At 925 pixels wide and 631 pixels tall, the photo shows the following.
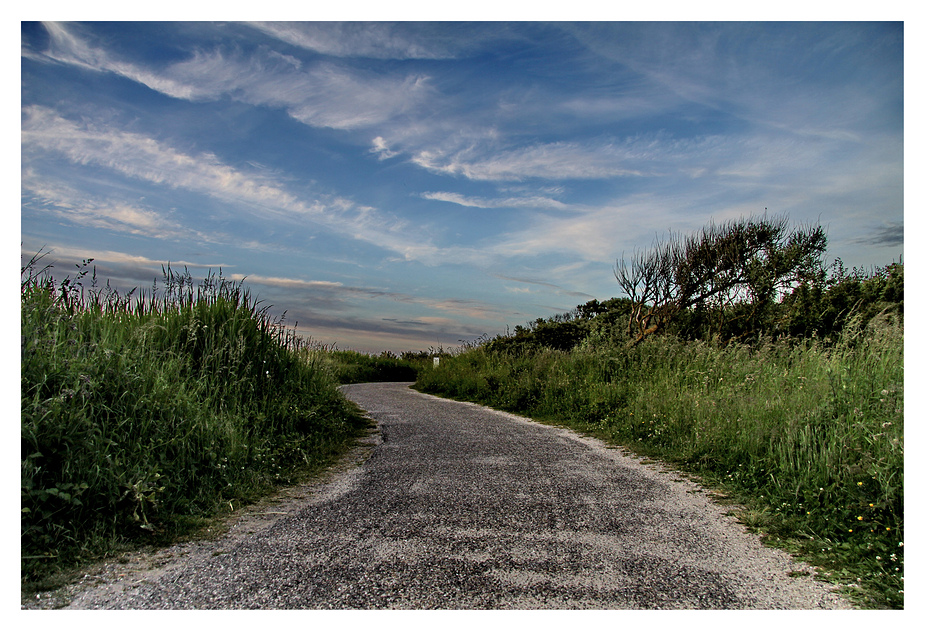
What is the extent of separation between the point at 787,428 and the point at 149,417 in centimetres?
571

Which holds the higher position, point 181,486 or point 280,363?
point 280,363

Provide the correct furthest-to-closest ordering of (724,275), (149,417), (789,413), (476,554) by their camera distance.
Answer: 1. (724,275)
2. (789,413)
3. (149,417)
4. (476,554)

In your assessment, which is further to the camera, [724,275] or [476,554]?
[724,275]

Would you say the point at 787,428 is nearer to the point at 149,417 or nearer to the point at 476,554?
the point at 476,554

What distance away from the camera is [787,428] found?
16.2ft

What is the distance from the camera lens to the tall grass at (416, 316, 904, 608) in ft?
11.3

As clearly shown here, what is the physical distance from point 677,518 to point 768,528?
60cm

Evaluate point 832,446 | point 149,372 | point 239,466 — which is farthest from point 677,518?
point 149,372

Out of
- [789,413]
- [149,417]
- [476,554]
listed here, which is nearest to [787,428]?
[789,413]

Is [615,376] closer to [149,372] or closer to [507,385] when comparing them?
[507,385]

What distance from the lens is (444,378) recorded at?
1590cm

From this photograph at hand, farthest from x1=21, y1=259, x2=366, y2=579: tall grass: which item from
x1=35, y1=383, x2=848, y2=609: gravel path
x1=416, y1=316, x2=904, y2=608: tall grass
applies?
x1=416, y1=316, x2=904, y2=608: tall grass

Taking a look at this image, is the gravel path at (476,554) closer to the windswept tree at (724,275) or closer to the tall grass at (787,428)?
the tall grass at (787,428)

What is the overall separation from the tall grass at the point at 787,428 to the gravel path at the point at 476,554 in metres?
0.40
